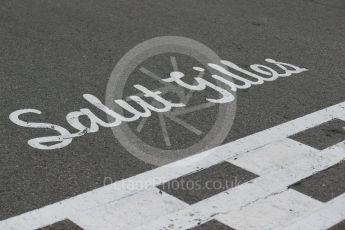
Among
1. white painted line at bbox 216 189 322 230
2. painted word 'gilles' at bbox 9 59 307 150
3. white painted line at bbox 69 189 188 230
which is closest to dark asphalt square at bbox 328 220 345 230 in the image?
white painted line at bbox 216 189 322 230

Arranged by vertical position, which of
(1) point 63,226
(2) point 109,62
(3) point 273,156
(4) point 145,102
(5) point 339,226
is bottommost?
(5) point 339,226

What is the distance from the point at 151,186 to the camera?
4.72 metres

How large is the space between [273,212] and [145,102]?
2.06 m

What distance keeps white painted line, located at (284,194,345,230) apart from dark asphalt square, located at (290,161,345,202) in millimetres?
81

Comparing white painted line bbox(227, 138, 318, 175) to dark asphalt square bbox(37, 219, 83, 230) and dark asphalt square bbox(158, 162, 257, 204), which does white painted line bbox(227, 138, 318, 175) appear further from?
dark asphalt square bbox(37, 219, 83, 230)

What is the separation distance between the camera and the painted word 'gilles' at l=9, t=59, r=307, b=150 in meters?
5.37

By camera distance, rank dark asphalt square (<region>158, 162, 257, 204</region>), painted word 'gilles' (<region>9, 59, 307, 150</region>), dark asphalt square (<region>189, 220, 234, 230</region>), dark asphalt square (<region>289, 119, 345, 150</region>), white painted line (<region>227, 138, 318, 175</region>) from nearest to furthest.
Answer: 1. dark asphalt square (<region>189, 220, 234, 230</region>)
2. dark asphalt square (<region>158, 162, 257, 204</region>)
3. white painted line (<region>227, 138, 318, 175</region>)
4. painted word 'gilles' (<region>9, 59, 307, 150</region>)
5. dark asphalt square (<region>289, 119, 345, 150</region>)

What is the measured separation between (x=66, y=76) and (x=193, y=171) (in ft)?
7.41

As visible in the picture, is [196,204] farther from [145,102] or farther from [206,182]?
[145,102]

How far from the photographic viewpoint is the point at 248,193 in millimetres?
4695

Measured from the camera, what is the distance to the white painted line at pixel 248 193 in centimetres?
429

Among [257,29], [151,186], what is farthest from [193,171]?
[257,29]

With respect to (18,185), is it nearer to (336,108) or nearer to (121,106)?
(121,106)

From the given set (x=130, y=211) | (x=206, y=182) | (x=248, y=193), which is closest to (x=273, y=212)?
(x=248, y=193)
